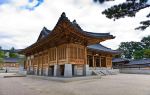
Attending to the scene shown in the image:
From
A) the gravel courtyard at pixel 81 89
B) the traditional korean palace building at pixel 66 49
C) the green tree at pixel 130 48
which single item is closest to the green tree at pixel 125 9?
the gravel courtyard at pixel 81 89

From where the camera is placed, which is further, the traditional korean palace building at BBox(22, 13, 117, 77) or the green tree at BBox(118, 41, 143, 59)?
the green tree at BBox(118, 41, 143, 59)

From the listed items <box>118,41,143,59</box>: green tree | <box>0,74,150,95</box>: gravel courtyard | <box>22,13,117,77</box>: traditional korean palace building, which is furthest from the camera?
<box>118,41,143,59</box>: green tree

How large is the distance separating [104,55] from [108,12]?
84.0 feet

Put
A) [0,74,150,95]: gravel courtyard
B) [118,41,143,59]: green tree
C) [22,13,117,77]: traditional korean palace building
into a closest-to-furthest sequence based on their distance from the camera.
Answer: [0,74,150,95]: gravel courtyard, [22,13,117,77]: traditional korean palace building, [118,41,143,59]: green tree

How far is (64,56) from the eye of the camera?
19.3 m

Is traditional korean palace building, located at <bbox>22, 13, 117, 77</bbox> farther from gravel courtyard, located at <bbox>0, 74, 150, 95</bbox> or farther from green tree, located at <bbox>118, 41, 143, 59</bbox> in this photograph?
green tree, located at <bbox>118, 41, 143, 59</bbox>

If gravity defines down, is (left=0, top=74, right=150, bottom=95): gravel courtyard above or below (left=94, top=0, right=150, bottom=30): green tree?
below

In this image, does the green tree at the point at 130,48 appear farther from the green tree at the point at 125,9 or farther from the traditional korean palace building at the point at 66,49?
the green tree at the point at 125,9

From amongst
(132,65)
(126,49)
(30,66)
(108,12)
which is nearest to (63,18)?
(108,12)

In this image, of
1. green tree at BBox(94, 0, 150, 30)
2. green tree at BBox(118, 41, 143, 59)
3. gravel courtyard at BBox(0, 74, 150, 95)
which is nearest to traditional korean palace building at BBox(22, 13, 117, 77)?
gravel courtyard at BBox(0, 74, 150, 95)

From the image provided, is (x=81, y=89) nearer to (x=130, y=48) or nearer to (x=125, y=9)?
(x=125, y=9)

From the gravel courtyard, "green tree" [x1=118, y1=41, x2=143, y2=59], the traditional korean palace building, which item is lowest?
the gravel courtyard

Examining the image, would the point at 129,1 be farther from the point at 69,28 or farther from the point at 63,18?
the point at 69,28

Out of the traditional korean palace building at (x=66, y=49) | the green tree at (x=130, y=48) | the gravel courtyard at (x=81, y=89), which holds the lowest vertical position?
the gravel courtyard at (x=81, y=89)
